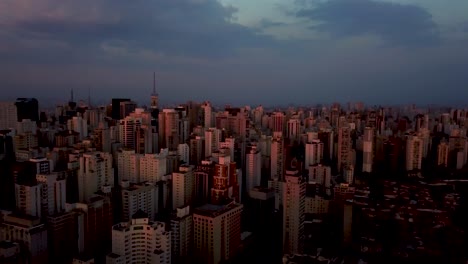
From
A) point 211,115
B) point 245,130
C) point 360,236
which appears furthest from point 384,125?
point 360,236

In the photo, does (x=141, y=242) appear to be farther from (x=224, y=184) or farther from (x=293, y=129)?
(x=293, y=129)

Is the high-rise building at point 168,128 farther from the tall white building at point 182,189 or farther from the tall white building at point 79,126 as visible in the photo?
the tall white building at point 182,189

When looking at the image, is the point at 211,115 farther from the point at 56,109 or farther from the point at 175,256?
the point at 175,256

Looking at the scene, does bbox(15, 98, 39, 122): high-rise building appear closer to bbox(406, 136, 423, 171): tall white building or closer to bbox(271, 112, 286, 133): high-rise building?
bbox(271, 112, 286, 133): high-rise building

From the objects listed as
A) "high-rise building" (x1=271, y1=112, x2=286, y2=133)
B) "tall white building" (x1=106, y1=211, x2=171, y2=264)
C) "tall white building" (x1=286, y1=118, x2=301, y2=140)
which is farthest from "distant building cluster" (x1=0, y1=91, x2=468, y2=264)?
"high-rise building" (x1=271, y1=112, x2=286, y2=133)

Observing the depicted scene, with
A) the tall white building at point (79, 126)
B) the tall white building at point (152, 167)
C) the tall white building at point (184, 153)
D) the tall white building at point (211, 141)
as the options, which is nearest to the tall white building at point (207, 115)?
the tall white building at point (211, 141)

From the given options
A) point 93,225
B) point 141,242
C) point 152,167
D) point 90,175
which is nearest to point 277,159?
point 152,167
